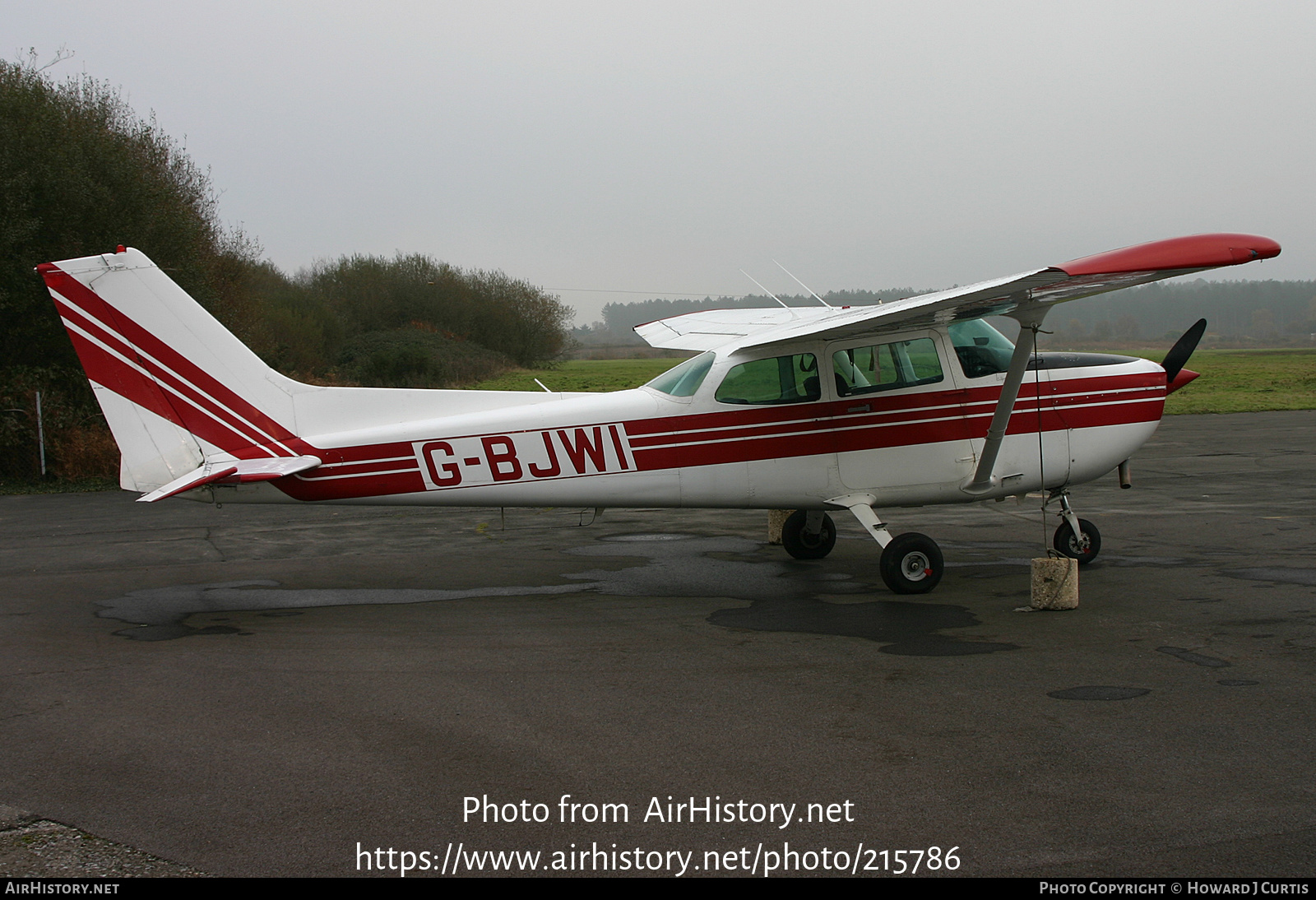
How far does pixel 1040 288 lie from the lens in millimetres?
6992

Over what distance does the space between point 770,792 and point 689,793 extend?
1.17 feet

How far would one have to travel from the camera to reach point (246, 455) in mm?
8102

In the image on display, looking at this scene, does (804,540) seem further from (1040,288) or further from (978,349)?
(1040,288)

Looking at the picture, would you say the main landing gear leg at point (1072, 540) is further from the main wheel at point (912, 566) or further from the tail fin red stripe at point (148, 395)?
the tail fin red stripe at point (148, 395)

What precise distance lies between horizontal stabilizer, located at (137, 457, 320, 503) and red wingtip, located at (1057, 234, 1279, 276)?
232 inches

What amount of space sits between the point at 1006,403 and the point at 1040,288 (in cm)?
119

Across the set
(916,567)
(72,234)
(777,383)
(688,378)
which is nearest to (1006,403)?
(916,567)

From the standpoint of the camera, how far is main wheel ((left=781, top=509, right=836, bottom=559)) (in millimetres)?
9891

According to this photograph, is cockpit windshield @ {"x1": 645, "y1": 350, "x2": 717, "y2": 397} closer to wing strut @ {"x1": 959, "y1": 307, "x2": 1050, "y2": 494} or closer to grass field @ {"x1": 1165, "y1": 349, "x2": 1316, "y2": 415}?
wing strut @ {"x1": 959, "y1": 307, "x2": 1050, "y2": 494}

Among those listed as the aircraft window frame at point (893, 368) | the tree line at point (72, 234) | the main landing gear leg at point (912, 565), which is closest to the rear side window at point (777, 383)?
the aircraft window frame at point (893, 368)

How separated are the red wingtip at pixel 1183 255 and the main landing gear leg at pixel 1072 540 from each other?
3.33 m

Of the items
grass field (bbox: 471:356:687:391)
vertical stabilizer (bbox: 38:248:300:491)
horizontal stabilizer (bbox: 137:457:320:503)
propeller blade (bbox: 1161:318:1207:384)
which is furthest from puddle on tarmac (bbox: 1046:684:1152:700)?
grass field (bbox: 471:356:687:391)

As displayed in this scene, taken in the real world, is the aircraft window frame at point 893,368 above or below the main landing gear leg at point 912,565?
above

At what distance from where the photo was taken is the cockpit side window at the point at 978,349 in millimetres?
8570
